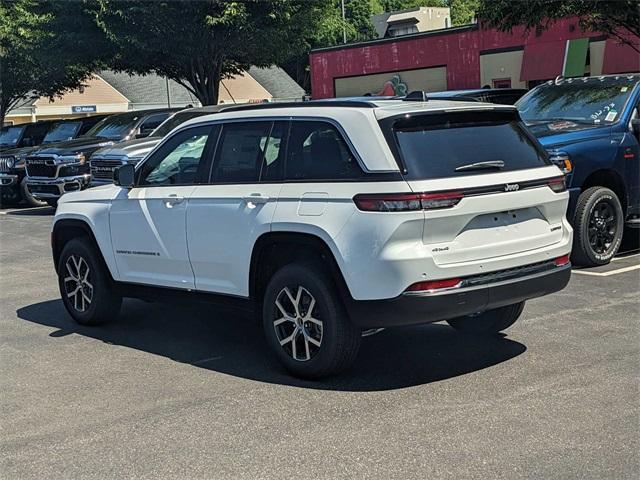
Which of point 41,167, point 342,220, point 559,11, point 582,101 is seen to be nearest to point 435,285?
point 342,220

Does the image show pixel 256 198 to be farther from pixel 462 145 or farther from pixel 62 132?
pixel 62 132

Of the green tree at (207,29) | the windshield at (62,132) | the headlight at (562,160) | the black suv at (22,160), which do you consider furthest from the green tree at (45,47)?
the headlight at (562,160)

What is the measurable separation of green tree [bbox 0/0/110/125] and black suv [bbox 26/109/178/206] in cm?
849

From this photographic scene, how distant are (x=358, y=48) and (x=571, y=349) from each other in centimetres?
3130

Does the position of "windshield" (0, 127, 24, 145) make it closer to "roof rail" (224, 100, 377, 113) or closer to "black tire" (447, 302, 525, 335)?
"roof rail" (224, 100, 377, 113)

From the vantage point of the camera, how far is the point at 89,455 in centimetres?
448

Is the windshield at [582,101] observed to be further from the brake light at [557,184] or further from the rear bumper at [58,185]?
the rear bumper at [58,185]

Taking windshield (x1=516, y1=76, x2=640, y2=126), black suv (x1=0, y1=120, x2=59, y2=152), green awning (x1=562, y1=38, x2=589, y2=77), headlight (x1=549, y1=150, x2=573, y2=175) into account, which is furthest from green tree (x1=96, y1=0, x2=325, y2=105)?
headlight (x1=549, y1=150, x2=573, y2=175)

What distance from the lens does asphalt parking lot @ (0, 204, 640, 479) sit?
4.27 m

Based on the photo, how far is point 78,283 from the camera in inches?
290

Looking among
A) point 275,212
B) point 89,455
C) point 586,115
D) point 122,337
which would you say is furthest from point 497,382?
point 586,115

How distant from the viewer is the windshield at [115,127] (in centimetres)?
1647

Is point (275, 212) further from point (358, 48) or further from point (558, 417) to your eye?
point (358, 48)

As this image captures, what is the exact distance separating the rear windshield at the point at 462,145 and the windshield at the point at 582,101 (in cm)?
421
